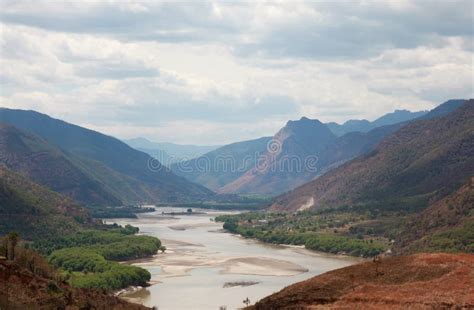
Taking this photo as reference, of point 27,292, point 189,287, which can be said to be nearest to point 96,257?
point 189,287

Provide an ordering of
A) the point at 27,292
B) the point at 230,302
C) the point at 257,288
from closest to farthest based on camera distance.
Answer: the point at 27,292
the point at 230,302
the point at 257,288

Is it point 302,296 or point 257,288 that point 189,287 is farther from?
point 302,296

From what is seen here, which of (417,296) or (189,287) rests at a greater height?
(417,296)

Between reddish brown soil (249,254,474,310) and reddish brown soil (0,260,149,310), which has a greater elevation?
reddish brown soil (249,254,474,310)

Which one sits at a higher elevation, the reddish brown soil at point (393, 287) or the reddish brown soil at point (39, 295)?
the reddish brown soil at point (393, 287)

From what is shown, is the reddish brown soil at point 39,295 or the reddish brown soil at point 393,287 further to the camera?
the reddish brown soil at point 39,295
